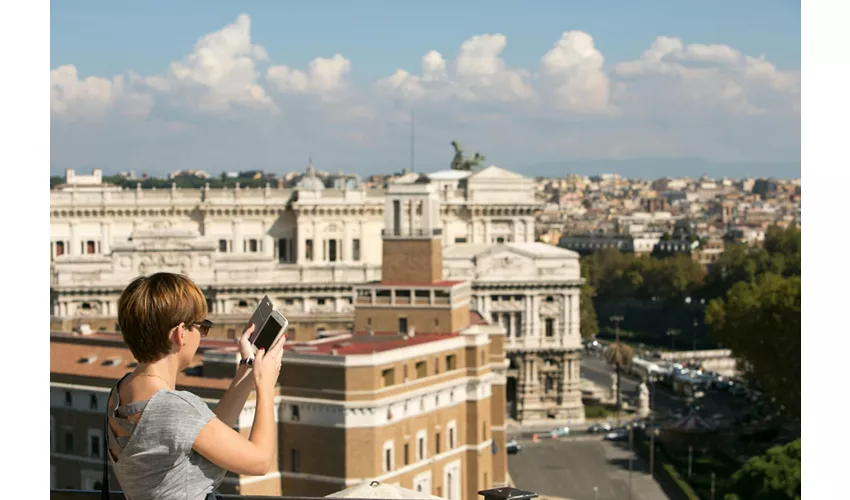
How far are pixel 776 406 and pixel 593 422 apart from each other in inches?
247

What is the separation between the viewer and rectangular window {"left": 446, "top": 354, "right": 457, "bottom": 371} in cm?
3494

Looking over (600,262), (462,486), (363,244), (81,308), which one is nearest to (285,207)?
(363,244)

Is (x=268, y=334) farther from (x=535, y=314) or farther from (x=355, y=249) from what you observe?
(x=355, y=249)

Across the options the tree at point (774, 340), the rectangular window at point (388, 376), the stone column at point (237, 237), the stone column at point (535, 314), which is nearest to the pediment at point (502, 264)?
the stone column at point (535, 314)

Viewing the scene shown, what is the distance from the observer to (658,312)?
95.8 meters

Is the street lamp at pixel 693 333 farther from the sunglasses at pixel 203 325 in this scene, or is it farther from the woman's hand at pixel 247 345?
the sunglasses at pixel 203 325

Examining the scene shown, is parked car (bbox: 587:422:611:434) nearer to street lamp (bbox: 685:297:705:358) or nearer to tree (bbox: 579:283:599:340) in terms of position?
tree (bbox: 579:283:599:340)

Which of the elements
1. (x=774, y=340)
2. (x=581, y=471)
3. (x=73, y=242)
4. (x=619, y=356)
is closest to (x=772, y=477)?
(x=581, y=471)

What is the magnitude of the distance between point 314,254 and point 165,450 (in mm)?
55771

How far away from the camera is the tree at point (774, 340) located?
1908 inches

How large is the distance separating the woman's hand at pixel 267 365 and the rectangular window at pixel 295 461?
86.1ft

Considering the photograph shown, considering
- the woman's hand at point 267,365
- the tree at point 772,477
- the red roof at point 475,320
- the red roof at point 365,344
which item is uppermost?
the woman's hand at point 267,365
